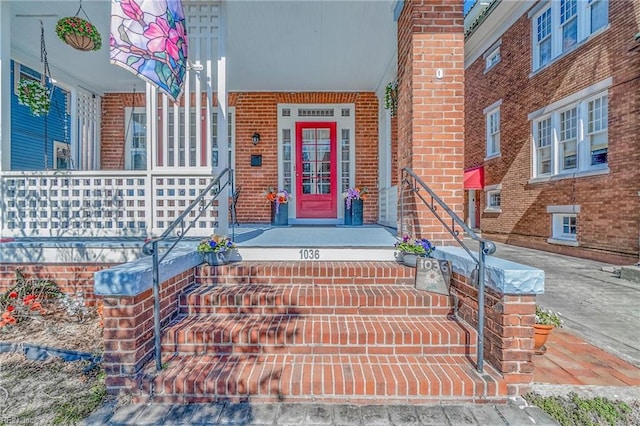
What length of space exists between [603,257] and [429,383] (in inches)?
277

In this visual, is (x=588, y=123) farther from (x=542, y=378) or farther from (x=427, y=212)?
(x=542, y=378)

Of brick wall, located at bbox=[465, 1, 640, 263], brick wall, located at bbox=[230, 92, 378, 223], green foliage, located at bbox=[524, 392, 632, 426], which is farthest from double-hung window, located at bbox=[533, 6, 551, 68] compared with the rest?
green foliage, located at bbox=[524, 392, 632, 426]

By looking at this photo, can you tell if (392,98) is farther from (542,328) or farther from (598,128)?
(598,128)

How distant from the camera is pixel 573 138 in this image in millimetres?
7426

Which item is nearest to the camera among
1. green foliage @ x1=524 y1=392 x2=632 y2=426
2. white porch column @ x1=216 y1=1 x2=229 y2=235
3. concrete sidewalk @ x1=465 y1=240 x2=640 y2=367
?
green foliage @ x1=524 y1=392 x2=632 y2=426

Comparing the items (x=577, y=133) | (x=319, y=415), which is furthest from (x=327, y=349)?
(x=577, y=133)

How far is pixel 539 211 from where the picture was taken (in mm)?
8359

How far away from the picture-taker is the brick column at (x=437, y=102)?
336 cm

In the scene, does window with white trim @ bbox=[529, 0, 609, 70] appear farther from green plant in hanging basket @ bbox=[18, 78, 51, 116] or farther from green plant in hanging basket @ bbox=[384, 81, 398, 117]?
green plant in hanging basket @ bbox=[18, 78, 51, 116]

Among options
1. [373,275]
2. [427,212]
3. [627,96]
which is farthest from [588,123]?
[373,275]

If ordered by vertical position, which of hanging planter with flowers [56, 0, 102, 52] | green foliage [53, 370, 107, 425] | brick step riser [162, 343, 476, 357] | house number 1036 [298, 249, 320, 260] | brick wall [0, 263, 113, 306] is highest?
hanging planter with flowers [56, 0, 102, 52]

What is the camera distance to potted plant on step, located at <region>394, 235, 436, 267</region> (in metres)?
3.11

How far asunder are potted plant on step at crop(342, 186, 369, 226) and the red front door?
53 cm

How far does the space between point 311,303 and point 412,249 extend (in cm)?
117
